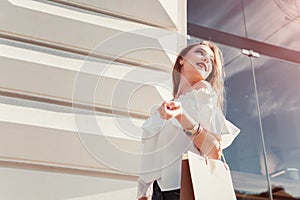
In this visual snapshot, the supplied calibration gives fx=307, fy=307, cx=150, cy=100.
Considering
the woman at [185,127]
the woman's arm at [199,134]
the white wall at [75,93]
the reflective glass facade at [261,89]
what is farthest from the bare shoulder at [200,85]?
the reflective glass facade at [261,89]

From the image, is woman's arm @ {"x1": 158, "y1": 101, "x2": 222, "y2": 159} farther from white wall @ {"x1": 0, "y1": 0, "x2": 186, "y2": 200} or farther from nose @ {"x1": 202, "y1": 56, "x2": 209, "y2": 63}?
white wall @ {"x1": 0, "y1": 0, "x2": 186, "y2": 200}

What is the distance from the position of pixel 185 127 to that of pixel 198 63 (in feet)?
0.60

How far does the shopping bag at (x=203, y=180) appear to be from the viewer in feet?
1.58

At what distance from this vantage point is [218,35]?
5.53 feet

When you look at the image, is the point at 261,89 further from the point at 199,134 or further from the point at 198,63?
the point at 199,134

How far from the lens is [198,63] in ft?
2.24

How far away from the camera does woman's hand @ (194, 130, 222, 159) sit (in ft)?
1.88

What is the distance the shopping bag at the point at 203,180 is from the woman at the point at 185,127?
61 mm

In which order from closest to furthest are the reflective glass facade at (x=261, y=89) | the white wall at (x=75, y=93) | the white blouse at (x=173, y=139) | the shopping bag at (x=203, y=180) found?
the shopping bag at (x=203, y=180)
the white blouse at (x=173, y=139)
the white wall at (x=75, y=93)
the reflective glass facade at (x=261, y=89)

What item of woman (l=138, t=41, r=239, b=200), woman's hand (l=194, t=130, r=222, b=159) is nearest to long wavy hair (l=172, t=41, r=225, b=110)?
woman (l=138, t=41, r=239, b=200)

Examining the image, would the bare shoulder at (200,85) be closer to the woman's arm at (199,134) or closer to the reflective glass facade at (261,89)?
the woman's arm at (199,134)

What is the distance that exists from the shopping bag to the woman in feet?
0.20

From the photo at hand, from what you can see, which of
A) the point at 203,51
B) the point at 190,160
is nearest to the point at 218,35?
the point at 203,51

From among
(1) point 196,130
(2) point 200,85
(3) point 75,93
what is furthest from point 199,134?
(3) point 75,93
